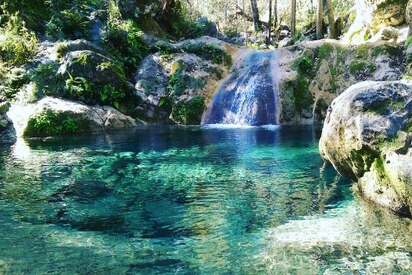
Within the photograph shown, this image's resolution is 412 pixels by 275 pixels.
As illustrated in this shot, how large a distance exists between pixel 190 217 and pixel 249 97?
15492 mm

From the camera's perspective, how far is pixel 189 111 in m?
24.6

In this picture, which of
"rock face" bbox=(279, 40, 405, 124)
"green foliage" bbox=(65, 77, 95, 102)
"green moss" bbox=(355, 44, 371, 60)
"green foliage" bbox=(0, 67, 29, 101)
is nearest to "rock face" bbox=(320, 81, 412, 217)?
"rock face" bbox=(279, 40, 405, 124)

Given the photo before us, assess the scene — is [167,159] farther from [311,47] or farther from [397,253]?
[311,47]

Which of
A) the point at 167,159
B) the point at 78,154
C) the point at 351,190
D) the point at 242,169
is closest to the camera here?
the point at 351,190

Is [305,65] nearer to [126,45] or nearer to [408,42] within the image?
[408,42]

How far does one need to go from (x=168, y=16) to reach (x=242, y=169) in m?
22.3

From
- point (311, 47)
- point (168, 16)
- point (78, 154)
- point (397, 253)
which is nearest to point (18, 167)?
point (78, 154)

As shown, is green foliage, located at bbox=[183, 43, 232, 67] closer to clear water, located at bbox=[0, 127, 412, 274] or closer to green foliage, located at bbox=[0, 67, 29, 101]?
green foliage, located at bbox=[0, 67, 29, 101]

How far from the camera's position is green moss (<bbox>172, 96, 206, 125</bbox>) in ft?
80.2

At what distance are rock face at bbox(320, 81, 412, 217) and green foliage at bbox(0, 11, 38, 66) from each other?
18.5m

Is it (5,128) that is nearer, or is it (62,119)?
(5,128)

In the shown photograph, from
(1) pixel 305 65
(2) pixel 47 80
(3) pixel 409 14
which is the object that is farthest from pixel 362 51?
(2) pixel 47 80

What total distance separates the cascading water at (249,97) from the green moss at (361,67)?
3.68 meters

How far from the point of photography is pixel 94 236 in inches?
335
